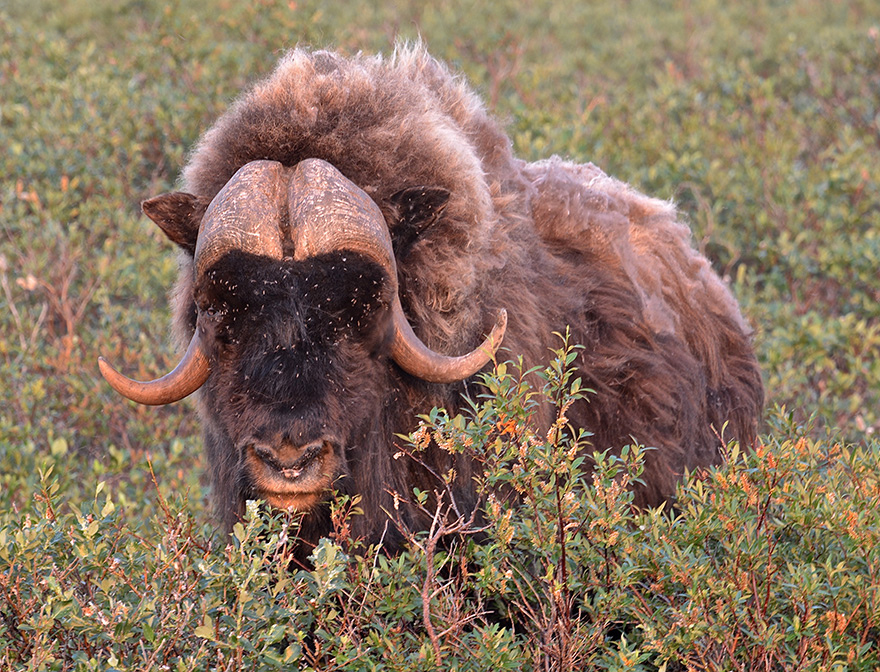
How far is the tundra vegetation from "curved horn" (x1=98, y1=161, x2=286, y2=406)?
400 millimetres

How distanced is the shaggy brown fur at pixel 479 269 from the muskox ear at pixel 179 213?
0.32 ft

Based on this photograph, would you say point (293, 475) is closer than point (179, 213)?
Yes

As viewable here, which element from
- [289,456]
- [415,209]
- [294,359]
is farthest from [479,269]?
[289,456]

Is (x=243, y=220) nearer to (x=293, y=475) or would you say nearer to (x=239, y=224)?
(x=239, y=224)

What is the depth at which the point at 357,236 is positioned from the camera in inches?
124

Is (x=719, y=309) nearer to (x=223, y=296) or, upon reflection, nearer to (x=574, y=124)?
(x=223, y=296)

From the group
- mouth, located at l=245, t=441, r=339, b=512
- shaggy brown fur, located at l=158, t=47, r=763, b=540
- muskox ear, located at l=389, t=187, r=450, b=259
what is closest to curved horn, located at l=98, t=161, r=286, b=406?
shaggy brown fur, located at l=158, t=47, r=763, b=540

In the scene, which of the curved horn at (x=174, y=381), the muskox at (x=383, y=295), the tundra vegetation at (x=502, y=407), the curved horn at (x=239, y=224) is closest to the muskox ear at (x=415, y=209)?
the muskox at (x=383, y=295)

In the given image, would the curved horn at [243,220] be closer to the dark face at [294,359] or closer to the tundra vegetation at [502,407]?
the dark face at [294,359]

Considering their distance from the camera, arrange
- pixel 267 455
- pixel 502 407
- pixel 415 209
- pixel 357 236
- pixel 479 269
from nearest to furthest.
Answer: pixel 502 407 → pixel 267 455 → pixel 357 236 → pixel 415 209 → pixel 479 269

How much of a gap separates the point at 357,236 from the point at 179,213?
68 centimetres

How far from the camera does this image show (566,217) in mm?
4152

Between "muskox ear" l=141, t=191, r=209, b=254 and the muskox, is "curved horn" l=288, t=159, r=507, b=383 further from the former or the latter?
"muskox ear" l=141, t=191, r=209, b=254

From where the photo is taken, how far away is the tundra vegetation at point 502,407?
2746mm
